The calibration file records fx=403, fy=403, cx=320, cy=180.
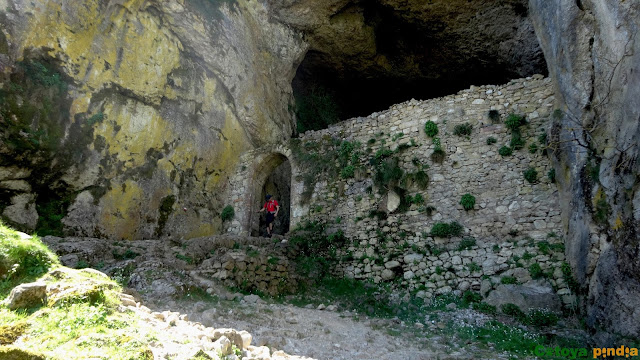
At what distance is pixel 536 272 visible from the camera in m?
8.59

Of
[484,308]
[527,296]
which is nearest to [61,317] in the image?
[484,308]

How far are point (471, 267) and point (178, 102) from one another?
9774 millimetres

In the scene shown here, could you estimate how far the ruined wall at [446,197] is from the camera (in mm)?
9211

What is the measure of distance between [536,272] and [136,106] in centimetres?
1113

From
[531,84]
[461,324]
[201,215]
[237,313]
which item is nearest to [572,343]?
[461,324]

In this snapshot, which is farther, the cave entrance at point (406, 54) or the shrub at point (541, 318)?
the cave entrance at point (406, 54)

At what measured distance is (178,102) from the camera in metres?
12.7

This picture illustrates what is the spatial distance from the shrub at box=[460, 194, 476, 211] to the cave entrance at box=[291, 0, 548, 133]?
688 centimetres

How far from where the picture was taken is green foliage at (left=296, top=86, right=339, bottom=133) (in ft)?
57.1

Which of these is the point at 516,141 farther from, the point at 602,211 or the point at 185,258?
the point at 185,258

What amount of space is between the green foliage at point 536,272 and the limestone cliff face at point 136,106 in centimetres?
933

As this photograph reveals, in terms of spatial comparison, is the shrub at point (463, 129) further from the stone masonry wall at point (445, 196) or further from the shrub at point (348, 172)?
the shrub at point (348, 172)

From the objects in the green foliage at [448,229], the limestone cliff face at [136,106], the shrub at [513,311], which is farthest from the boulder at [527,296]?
the limestone cliff face at [136,106]

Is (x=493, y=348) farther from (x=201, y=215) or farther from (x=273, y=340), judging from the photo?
(x=201, y=215)
